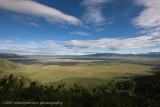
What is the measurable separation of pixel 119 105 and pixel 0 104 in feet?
35.5

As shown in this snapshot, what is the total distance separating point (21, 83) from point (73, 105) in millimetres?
69514

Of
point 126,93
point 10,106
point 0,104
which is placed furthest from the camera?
point 126,93

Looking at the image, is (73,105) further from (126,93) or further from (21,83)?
(21,83)

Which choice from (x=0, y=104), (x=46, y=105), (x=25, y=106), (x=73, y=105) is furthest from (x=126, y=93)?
(x=0, y=104)

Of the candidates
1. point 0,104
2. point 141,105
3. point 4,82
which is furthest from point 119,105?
point 4,82

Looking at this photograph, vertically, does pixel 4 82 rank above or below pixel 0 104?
below

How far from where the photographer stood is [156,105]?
8742mm

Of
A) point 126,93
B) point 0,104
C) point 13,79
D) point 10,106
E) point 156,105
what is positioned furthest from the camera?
point 13,79

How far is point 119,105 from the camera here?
8.27m

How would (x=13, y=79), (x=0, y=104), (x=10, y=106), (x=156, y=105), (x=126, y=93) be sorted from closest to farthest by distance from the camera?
(x=10, y=106) < (x=0, y=104) < (x=156, y=105) < (x=126, y=93) < (x=13, y=79)

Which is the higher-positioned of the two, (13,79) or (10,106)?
(10,106)

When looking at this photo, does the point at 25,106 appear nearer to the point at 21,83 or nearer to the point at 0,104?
the point at 0,104

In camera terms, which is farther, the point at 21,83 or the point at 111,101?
the point at 21,83

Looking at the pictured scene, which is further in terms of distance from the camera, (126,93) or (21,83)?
(21,83)
